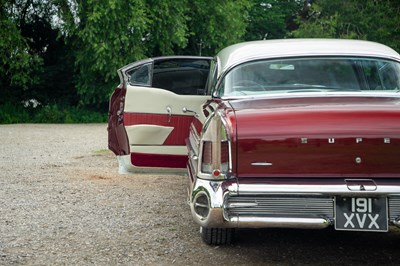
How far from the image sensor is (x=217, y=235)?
4852mm

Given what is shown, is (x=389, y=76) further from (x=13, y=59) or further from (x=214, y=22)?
(x=214, y=22)

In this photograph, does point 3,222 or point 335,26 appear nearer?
point 3,222

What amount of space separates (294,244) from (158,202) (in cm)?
216

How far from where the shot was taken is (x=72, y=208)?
21.2ft

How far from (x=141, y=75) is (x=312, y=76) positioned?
70.7 inches

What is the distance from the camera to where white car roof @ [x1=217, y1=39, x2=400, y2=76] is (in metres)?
5.30

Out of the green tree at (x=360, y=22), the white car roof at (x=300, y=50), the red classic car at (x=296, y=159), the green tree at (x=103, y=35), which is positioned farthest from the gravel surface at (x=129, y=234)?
the green tree at (x=360, y=22)

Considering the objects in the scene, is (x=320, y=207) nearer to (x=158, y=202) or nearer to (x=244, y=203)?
(x=244, y=203)

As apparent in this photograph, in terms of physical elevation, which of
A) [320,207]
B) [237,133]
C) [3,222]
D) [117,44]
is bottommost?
[3,222]

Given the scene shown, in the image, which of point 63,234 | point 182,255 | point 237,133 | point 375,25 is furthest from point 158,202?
point 375,25

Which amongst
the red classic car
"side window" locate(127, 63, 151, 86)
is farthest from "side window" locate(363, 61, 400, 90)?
"side window" locate(127, 63, 151, 86)

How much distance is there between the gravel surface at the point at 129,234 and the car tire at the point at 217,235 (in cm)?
6

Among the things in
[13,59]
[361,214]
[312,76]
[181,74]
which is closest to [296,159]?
[361,214]

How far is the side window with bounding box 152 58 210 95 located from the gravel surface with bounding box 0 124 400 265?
1.27 meters
